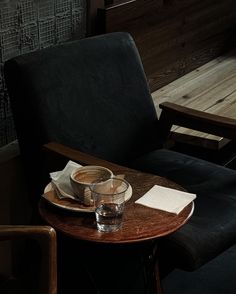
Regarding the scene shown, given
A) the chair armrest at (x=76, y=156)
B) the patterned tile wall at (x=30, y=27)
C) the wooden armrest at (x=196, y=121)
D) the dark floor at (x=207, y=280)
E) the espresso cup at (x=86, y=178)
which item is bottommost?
the dark floor at (x=207, y=280)

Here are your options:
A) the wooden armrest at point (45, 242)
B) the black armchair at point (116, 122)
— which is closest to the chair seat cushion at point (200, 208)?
the black armchair at point (116, 122)

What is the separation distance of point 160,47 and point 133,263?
1.19 m

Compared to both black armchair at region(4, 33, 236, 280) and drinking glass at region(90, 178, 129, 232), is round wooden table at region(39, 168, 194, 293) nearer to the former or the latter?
drinking glass at region(90, 178, 129, 232)

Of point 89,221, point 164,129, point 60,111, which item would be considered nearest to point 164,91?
point 164,129

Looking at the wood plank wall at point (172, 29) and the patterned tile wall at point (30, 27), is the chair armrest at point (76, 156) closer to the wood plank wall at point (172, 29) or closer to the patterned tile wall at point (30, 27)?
the patterned tile wall at point (30, 27)

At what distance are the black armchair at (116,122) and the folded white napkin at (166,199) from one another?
0.58 ft

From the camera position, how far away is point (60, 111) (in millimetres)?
2344

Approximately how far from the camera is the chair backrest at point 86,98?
2.27m

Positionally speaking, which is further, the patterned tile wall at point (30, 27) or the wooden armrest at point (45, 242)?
the patterned tile wall at point (30, 27)

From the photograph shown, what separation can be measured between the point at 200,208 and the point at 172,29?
1.33 metres

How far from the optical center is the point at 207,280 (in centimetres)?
248

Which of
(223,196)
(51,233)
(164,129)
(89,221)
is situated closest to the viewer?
(51,233)

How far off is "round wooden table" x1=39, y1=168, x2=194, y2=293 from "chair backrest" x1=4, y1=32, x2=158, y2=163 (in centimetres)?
46

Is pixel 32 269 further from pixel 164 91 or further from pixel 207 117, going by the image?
pixel 164 91
